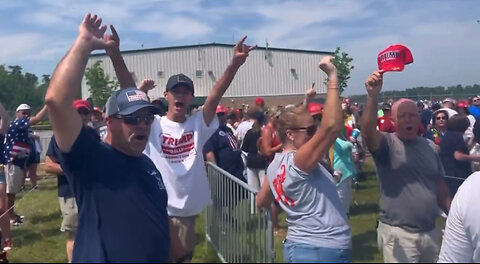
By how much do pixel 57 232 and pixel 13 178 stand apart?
1.12 meters

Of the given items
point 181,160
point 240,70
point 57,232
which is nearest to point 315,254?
point 181,160

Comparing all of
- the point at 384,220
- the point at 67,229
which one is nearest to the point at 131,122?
the point at 384,220

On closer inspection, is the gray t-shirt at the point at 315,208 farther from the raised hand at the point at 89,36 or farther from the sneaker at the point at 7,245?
the sneaker at the point at 7,245

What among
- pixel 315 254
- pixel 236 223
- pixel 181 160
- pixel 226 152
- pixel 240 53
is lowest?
pixel 236 223

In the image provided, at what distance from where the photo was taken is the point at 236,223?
4926 mm

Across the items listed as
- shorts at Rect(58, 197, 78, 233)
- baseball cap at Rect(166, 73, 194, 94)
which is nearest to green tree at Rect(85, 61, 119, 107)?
shorts at Rect(58, 197, 78, 233)

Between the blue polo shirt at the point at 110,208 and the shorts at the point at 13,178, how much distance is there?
6.68 metres

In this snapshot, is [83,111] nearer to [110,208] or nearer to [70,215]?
[70,215]

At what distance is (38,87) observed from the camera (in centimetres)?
7931

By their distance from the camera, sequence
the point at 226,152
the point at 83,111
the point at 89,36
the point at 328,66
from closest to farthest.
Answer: the point at 89,36 → the point at 328,66 → the point at 83,111 → the point at 226,152

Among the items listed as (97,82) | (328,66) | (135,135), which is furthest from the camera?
(97,82)

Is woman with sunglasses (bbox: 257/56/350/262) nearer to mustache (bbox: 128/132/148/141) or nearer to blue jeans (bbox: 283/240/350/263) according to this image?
blue jeans (bbox: 283/240/350/263)

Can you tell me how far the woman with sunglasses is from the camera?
3.26 meters

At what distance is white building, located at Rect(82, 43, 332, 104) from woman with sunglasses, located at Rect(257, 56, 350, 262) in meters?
37.7
